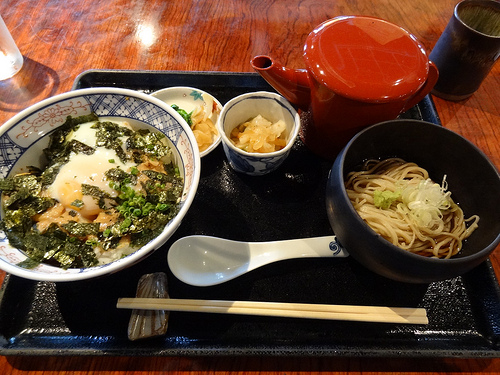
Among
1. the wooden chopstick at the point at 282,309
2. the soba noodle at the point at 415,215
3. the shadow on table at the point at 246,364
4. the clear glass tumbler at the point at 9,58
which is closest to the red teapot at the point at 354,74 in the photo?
the soba noodle at the point at 415,215

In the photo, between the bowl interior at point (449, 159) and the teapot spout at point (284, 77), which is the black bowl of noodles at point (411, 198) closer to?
the bowl interior at point (449, 159)

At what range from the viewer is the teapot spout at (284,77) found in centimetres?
125

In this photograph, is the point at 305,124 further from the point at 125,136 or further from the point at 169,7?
the point at 169,7

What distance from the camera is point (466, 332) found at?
1087 mm

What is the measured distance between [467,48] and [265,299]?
5.04 ft

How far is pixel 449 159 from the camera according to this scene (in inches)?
47.2

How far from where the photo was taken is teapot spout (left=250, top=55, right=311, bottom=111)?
125cm

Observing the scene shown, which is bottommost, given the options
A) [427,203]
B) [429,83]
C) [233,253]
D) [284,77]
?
[233,253]

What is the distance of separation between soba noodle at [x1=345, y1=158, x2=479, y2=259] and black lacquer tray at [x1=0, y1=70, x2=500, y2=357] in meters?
0.16

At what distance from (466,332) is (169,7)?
2.48 meters

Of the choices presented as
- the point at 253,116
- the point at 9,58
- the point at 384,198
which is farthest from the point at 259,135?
the point at 9,58

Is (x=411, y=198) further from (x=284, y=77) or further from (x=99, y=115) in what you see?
(x=99, y=115)

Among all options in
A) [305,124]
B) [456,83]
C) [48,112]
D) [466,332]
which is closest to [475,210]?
[466,332]

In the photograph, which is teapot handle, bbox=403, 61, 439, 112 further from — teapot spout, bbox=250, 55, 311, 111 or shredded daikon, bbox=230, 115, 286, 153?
shredded daikon, bbox=230, 115, 286, 153
